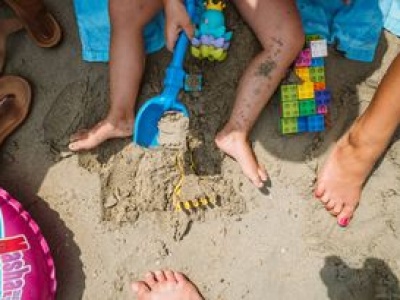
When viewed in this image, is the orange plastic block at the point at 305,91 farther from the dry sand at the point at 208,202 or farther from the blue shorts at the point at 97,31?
the blue shorts at the point at 97,31

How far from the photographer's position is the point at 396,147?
5.12 feet

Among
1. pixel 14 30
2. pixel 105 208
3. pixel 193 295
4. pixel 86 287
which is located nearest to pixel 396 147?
pixel 193 295

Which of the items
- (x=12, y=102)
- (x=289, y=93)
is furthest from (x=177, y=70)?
(x=12, y=102)

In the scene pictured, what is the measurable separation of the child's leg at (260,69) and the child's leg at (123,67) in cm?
25

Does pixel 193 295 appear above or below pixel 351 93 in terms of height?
below

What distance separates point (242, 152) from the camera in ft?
4.96

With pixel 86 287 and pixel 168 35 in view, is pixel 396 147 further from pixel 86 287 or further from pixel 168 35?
pixel 86 287

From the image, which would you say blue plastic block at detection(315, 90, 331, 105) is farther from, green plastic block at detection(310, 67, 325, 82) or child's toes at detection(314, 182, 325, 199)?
child's toes at detection(314, 182, 325, 199)

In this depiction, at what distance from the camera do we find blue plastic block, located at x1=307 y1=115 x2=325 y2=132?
154 cm

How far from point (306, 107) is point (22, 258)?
2.76ft

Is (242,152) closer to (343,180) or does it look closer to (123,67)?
(343,180)

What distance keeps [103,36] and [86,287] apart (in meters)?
0.70

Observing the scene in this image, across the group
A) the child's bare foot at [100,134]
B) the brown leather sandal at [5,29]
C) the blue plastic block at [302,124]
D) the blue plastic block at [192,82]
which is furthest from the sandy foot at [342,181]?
the brown leather sandal at [5,29]

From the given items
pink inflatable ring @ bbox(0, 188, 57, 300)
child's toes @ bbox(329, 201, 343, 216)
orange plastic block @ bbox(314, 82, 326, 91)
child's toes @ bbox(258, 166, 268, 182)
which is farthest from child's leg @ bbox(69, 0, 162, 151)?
child's toes @ bbox(329, 201, 343, 216)
